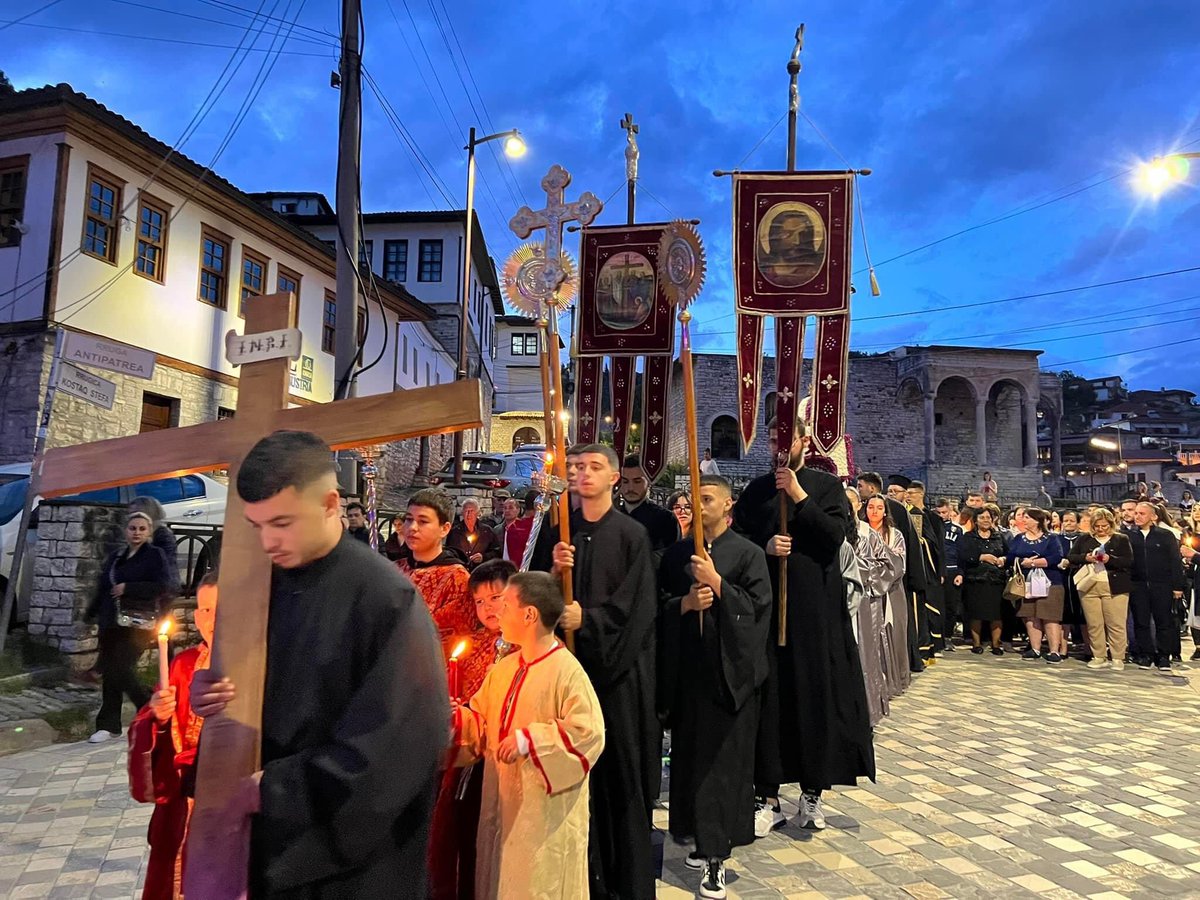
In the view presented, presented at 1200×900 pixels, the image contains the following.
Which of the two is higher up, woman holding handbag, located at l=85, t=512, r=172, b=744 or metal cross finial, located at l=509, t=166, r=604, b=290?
metal cross finial, located at l=509, t=166, r=604, b=290

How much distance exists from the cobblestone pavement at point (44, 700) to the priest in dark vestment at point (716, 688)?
245 inches

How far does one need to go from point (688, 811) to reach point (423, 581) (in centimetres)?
173

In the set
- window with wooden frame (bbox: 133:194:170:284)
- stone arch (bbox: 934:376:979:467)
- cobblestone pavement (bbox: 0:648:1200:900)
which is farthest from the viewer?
stone arch (bbox: 934:376:979:467)

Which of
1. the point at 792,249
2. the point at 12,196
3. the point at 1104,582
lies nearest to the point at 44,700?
the point at 792,249

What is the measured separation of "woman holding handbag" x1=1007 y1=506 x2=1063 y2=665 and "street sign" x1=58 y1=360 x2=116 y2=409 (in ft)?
36.6

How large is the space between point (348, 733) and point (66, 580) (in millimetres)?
8517

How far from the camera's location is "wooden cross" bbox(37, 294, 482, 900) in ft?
5.65

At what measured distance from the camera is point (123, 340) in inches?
588

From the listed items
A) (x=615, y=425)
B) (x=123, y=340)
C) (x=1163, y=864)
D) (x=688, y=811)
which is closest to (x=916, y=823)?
(x=1163, y=864)

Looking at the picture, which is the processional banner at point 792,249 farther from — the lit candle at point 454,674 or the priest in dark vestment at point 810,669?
the lit candle at point 454,674

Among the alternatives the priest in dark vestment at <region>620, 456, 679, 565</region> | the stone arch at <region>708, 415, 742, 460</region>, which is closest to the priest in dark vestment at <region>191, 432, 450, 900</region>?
the priest in dark vestment at <region>620, 456, 679, 565</region>

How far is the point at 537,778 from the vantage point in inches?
111

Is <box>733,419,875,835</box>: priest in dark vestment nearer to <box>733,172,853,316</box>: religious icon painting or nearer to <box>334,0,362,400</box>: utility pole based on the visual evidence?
<box>733,172,853,316</box>: religious icon painting

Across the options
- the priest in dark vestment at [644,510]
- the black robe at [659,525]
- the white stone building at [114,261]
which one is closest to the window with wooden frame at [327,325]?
the white stone building at [114,261]
